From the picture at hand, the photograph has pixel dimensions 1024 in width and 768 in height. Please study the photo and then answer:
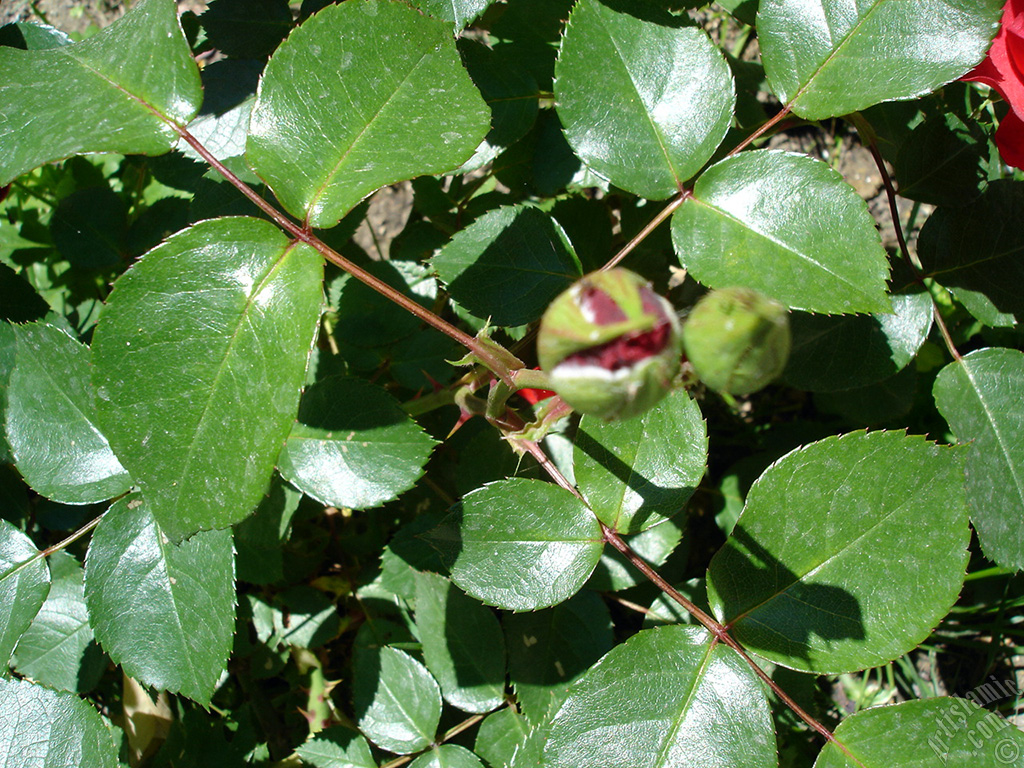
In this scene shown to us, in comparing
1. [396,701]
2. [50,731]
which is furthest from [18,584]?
[396,701]

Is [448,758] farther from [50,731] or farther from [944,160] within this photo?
[944,160]

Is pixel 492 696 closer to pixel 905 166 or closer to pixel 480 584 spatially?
pixel 480 584

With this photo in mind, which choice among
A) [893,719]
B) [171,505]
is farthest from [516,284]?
[893,719]

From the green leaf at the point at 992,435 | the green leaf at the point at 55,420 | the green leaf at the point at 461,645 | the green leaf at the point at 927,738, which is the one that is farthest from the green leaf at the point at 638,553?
the green leaf at the point at 55,420

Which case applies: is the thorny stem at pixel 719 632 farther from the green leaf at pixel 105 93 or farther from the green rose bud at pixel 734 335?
the green leaf at pixel 105 93

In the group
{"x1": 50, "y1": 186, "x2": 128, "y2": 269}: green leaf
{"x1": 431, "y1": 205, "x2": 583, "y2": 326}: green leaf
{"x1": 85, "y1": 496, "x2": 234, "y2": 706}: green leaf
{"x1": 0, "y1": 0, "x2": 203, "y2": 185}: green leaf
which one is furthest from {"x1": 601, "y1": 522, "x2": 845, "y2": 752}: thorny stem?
{"x1": 50, "y1": 186, "x2": 128, "y2": 269}: green leaf
